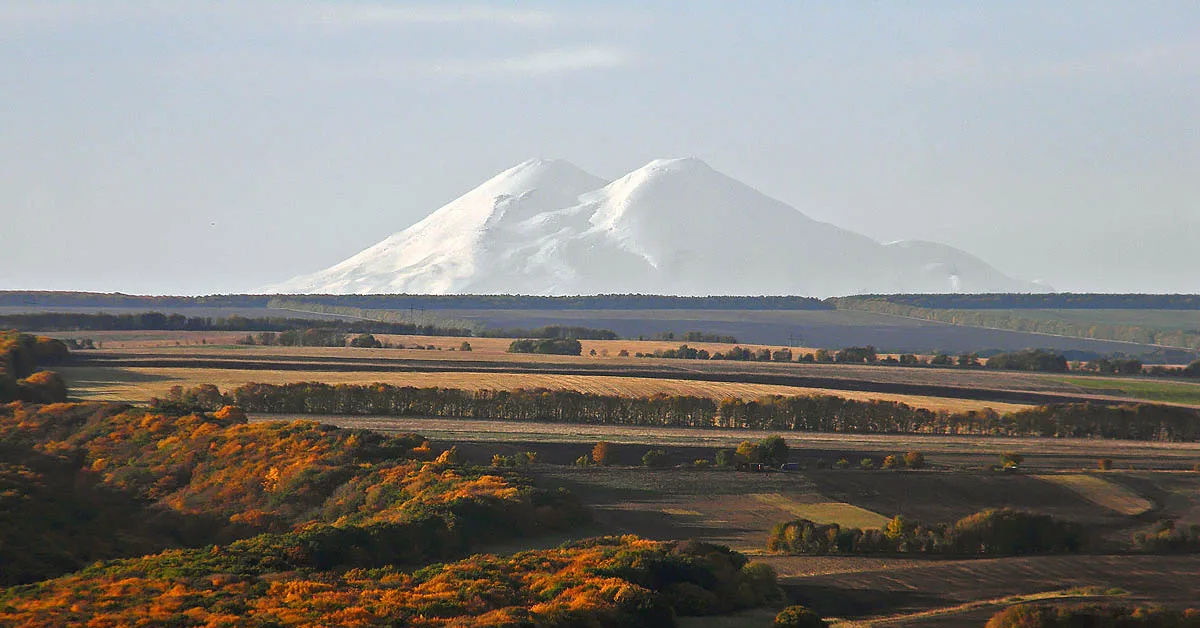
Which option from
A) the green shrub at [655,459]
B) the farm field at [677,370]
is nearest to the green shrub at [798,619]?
the green shrub at [655,459]

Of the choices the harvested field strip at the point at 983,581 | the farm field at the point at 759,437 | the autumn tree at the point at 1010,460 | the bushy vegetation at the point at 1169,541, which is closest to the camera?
the harvested field strip at the point at 983,581

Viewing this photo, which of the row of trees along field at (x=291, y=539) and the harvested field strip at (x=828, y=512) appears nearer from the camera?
the row of trees along field at (x=291, y=539)

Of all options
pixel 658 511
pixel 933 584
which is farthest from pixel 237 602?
pixel 658 511

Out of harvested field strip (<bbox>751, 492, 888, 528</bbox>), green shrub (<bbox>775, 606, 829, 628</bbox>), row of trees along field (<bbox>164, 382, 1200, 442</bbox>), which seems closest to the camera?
green shrub (<bbox>775, 606, 829, 628</bbox>)

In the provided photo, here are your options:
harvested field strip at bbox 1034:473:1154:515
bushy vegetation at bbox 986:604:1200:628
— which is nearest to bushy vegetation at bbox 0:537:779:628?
bushy vegetation at bbox 986:604:1200:628

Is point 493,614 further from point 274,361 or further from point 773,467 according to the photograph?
point 274,361

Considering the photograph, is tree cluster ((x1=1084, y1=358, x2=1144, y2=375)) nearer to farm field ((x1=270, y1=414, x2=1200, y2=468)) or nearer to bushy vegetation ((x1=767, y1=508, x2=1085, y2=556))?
farm field ((x1=270, y1=414, x2=1200, y2=468))

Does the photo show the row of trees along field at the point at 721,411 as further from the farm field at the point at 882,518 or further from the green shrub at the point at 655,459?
the farm field at the point at 882,518
